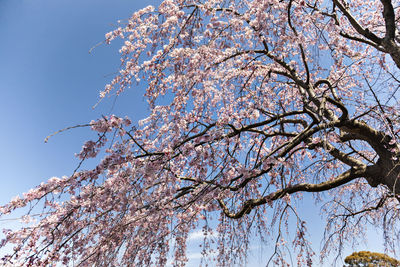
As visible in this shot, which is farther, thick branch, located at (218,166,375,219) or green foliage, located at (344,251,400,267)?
green foliage, located at (344,251,400,267)

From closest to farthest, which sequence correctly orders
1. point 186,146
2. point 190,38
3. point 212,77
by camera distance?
point 186,146
point 190,38
point 212,77

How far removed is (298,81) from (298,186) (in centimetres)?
184

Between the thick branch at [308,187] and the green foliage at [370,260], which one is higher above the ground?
the green foliage at [370,260]

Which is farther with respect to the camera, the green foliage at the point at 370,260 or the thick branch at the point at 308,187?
→ the green foliage at the point at 370,260

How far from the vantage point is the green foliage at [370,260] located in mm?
11636

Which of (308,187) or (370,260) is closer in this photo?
(308,187)

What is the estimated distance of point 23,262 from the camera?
2.60m

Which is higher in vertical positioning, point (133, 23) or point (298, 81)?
point (133, 23)

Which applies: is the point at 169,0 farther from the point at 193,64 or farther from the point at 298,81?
the point at 298,81

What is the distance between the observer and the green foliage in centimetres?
1164

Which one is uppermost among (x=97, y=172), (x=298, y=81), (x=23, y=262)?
(x=298, y=81)

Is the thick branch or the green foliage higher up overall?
the green foliage

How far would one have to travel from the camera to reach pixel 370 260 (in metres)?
12.2

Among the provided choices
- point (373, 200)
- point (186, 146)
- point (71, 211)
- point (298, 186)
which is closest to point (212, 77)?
point (186, 146)
